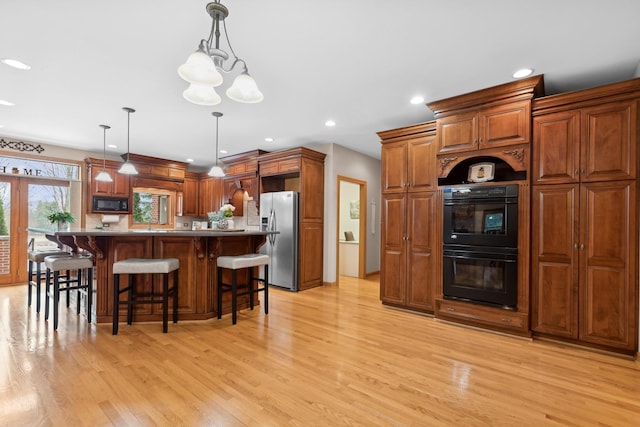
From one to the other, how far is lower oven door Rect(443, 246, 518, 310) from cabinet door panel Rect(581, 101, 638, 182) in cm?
101

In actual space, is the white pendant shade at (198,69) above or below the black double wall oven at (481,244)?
above

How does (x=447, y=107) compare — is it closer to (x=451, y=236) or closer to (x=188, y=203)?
(x=451, y=236)

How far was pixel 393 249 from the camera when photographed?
4.04 m

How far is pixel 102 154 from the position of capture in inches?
246

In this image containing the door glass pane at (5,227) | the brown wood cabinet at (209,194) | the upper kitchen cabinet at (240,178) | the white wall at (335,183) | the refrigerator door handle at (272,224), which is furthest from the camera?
the brown wood cabinet at (209,194)

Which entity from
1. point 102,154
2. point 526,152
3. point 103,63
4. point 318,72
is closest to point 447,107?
point 526,152

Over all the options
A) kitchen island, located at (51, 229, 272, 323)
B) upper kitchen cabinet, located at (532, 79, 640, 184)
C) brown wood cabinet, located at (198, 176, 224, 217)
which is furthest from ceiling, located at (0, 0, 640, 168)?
brown wood cabinet, located at (198, 176, 224, 217)

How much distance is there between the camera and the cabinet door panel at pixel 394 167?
3.96 metres

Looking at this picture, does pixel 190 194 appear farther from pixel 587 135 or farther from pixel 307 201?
pixel 587 135

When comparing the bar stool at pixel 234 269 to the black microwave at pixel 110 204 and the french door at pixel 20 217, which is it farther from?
the french door at pixel 20 217

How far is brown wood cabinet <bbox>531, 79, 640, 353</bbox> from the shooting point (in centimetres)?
263

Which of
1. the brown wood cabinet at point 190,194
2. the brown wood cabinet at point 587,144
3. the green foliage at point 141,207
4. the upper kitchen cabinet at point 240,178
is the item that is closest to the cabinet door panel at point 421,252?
the brown wood cabinet at point 587,144

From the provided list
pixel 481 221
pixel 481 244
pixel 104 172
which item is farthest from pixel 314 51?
pixel 104 172

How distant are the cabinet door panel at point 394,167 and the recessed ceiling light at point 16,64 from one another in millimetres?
3880
